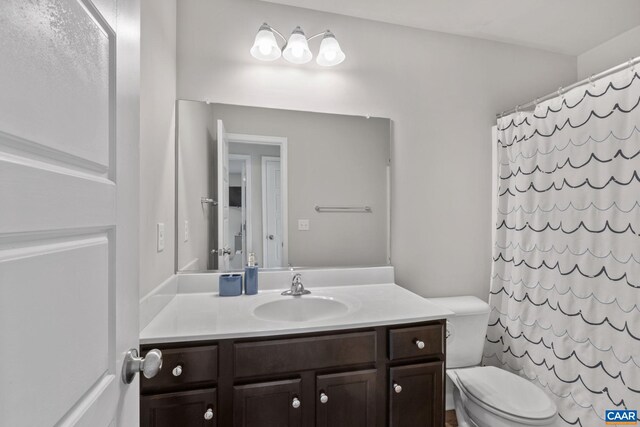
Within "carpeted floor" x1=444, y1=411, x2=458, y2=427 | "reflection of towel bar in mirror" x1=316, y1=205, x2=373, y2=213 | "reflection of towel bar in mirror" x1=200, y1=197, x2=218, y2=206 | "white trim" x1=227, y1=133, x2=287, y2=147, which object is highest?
"white trim" x1=227, y1=133, x2=287, y2=147

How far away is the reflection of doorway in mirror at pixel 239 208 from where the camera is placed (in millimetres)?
1643

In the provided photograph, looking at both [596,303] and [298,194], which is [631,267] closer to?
[596,303]

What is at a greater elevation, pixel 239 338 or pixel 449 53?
pixel 449 53

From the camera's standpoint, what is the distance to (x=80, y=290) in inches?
19.3

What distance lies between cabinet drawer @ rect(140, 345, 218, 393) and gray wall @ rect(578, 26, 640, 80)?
2.79 meters

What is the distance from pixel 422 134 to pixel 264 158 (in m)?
0.99

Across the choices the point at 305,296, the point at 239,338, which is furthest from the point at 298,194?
Answer: the point at 239,338

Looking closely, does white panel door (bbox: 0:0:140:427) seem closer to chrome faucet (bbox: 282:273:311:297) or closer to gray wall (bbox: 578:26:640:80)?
chrome faucet (bbox: 282:273:311:297)

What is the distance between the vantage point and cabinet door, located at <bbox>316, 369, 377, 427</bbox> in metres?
1.13

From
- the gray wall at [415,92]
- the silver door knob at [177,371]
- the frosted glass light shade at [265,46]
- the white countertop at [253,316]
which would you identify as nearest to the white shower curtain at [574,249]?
the gray wall at [415,92]

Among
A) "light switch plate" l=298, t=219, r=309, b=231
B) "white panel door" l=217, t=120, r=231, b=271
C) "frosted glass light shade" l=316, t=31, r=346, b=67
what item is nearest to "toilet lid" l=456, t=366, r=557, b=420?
"light switch plate" l=298, t=219, r=309, b=231

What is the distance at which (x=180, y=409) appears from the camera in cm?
101

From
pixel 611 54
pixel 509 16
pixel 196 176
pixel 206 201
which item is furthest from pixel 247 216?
pixel 611 54

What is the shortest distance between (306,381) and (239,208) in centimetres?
92
